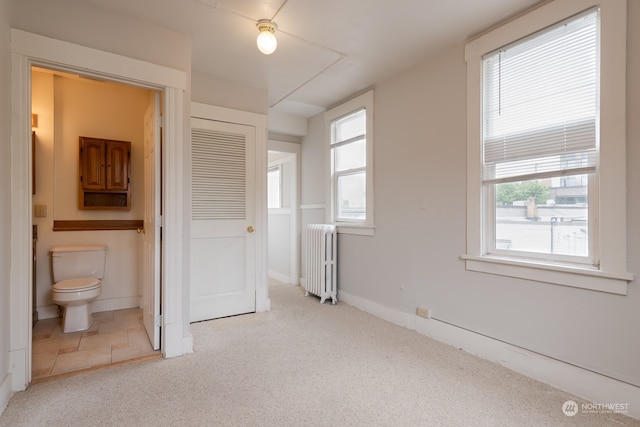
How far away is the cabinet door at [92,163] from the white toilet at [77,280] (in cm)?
67

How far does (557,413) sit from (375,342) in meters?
1.26

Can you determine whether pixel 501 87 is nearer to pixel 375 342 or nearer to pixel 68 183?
pixel 375 342

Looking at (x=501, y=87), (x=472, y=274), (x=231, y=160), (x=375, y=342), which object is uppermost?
(x=501, y=87)

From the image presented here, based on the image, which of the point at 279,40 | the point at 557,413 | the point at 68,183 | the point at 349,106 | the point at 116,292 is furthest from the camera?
the point at 349,106

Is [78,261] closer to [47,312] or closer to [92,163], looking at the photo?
[47,312]

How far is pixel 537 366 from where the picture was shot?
206 centimetres

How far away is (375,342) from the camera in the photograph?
2.66 meters

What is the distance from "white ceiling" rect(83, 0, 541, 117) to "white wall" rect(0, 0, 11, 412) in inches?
23.6

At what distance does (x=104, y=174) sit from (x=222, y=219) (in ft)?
4.58

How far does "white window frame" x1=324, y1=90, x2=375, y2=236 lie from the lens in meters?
3.47

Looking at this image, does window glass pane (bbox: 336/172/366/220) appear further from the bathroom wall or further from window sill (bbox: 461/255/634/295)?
the bathroom wall

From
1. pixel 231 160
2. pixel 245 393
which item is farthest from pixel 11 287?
pixel 231 160

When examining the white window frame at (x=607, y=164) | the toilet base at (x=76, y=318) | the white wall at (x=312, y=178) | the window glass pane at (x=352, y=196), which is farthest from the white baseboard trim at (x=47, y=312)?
the white window frame at (x=607, y=164)

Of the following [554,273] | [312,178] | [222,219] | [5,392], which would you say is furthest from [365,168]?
[5,392]
